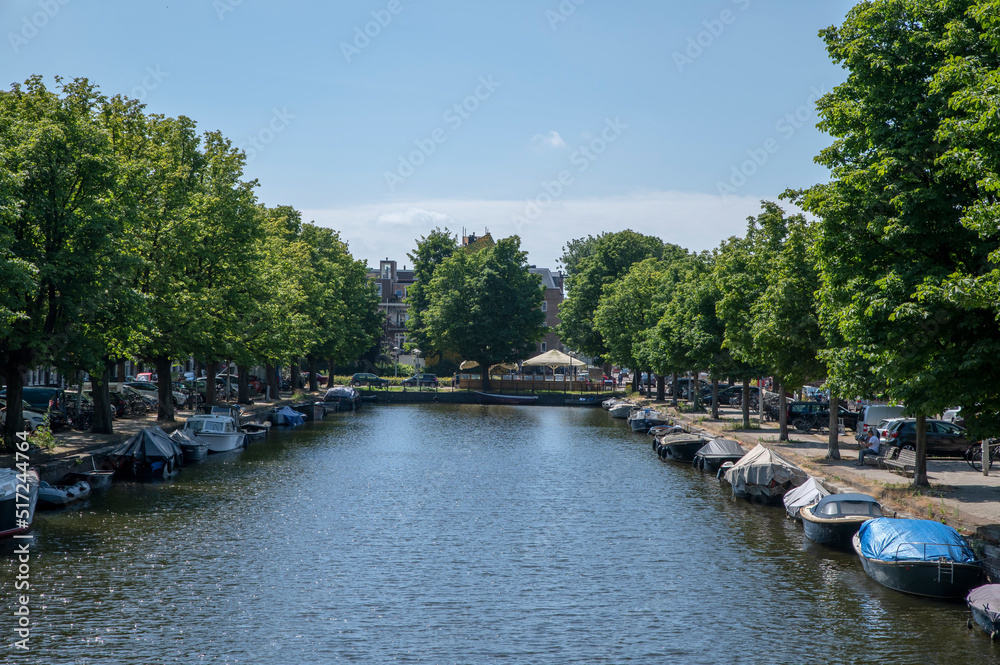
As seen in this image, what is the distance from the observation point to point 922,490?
88.5 feet

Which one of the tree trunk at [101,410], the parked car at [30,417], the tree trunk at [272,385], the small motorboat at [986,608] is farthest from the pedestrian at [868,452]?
the tree trunk at [272,385]

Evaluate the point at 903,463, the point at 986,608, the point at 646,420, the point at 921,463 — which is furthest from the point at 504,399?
the point at 986,608

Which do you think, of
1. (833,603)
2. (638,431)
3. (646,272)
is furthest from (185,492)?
(646,272)

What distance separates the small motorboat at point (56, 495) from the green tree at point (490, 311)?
219ft

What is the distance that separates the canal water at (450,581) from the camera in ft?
54.2

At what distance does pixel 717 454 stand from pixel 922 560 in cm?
2083

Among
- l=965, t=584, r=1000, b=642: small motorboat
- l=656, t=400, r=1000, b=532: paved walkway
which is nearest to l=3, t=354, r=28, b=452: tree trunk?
l=656, t=400, r=1000, b=532: paved walkway

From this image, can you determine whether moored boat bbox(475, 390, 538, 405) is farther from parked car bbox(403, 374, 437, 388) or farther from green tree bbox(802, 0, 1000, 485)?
green tree bbox(802, 0, 1000, 485)

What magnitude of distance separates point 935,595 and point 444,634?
10.5 metres

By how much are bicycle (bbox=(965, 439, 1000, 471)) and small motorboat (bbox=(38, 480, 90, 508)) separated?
31709 millimetres

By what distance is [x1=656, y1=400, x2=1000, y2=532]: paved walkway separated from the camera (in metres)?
23.6

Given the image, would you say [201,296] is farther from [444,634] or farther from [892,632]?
[892,632]

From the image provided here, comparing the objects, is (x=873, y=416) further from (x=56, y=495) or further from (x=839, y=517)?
(x=56, y=495)

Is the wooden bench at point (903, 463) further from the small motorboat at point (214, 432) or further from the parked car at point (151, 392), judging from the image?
the parked car at point (151, 392)
